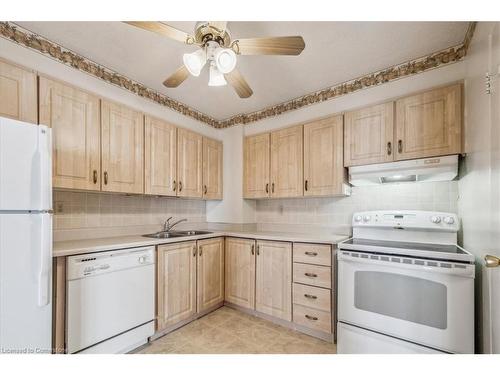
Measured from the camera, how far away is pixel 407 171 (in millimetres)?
1888

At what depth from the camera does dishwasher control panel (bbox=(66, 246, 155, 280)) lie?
1.52m

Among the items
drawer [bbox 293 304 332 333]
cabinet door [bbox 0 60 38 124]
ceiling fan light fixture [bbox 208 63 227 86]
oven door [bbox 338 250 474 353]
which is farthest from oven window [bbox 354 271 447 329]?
cabinet door [bbox 0 60 38 124]

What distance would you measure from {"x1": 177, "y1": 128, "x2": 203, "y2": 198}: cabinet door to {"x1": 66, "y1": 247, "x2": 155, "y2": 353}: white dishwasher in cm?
89

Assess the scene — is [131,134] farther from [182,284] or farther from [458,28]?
[458,28]

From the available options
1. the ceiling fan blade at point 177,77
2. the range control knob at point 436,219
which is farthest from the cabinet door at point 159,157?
the range control knob at point 436,219

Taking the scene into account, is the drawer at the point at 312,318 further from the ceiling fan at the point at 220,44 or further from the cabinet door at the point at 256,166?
the ceiling fan at the point at 220,44

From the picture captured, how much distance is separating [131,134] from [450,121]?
268 centimetres

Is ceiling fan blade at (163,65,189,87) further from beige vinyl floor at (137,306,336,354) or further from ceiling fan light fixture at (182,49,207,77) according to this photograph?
beige vinyl floor at (137,306,336,354)

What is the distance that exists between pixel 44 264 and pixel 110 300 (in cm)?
63

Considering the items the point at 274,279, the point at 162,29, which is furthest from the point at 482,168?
the point at 162,29

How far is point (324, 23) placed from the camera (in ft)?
4.97

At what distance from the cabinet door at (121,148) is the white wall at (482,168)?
97.9 inches

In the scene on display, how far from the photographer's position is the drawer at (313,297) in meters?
2.00

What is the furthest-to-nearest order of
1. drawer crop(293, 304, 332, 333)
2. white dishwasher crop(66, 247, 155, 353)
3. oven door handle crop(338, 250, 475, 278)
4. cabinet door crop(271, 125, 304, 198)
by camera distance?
cabinet door crop(271, 125, 304, 198) → drawer crop(293, 304, 332, 333) → white dishwasher crop(66, 247, 155, 353) → oven door handle crop(338, 250, 475, 278)
